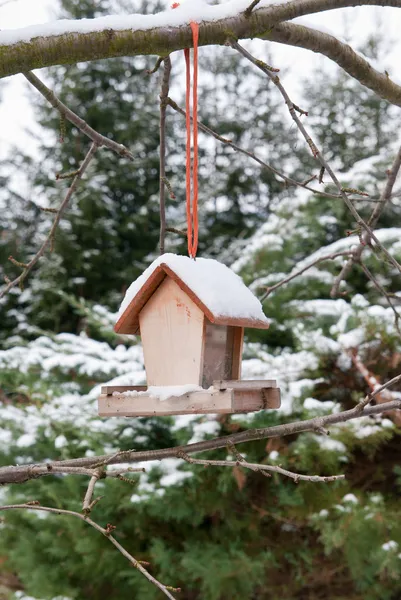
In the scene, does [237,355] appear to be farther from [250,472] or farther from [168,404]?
[250,472]

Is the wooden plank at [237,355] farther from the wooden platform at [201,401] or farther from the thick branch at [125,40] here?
the thick branch at [125,40]

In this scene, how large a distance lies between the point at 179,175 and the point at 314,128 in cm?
187

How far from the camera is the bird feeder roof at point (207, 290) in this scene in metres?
1.24

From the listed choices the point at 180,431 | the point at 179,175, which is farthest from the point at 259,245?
the point at 179,175

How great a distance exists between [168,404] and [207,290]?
0.23 m

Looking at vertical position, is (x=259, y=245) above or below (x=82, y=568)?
above

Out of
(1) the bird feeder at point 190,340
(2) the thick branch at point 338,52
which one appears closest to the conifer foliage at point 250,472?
(2) the thick branch at point 338,52

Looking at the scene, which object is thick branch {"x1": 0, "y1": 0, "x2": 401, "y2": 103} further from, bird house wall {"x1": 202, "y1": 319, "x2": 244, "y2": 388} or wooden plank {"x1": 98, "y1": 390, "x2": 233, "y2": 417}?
wooden plank {"x1": 98, "y1": 390, "x2": 233, "y2": 417}

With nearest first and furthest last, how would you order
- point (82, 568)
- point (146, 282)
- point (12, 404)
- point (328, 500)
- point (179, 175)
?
point (146, 282), point (328, 500), point (82, 568), point (12, 404), point (179, 175)

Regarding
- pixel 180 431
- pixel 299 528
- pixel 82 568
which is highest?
pixel 180 431

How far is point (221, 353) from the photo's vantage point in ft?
4.53

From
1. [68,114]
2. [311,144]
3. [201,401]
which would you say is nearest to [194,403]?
[201,401]

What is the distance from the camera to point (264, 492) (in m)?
3.69

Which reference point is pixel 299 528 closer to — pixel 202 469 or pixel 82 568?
pixel 202 469
